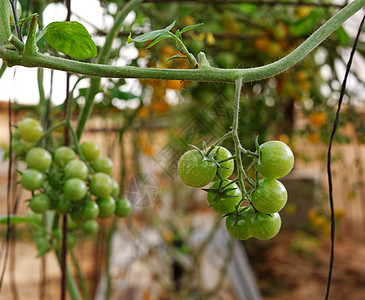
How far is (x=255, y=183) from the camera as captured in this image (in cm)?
42

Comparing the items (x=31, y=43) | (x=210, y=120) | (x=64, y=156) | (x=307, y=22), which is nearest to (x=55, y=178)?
(x=64, y=156)

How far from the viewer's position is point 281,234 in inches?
145

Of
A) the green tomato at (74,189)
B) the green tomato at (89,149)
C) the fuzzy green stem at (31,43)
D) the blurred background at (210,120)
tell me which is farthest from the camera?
the blurred background at (210,120)

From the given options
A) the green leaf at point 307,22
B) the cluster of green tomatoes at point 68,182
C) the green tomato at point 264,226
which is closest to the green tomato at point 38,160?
the cluster of green tomatoes at point 68,182

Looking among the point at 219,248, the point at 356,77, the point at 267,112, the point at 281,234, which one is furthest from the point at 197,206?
the point at 356,77

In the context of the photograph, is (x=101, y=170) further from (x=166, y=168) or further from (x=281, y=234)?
(x=281, y=234)

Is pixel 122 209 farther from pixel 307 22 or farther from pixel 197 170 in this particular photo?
pixel 307 22

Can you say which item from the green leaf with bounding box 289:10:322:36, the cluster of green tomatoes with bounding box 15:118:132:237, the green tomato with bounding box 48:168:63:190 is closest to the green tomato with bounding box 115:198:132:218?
the cluster of green tomatoes with bounding box 15:118:132:237

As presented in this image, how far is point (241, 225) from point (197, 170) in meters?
0.09

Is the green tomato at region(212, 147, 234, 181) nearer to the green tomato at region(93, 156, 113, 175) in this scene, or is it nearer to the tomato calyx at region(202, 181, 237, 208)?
the tomato calyx at region(202, 181, 237, 208)

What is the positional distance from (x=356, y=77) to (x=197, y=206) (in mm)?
2648

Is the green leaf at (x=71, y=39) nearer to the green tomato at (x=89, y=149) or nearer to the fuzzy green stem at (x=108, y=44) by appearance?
the fuzzy green stem at (x=108, y=44)

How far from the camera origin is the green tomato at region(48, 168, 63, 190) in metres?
0.65

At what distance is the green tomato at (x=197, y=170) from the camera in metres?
0.40
